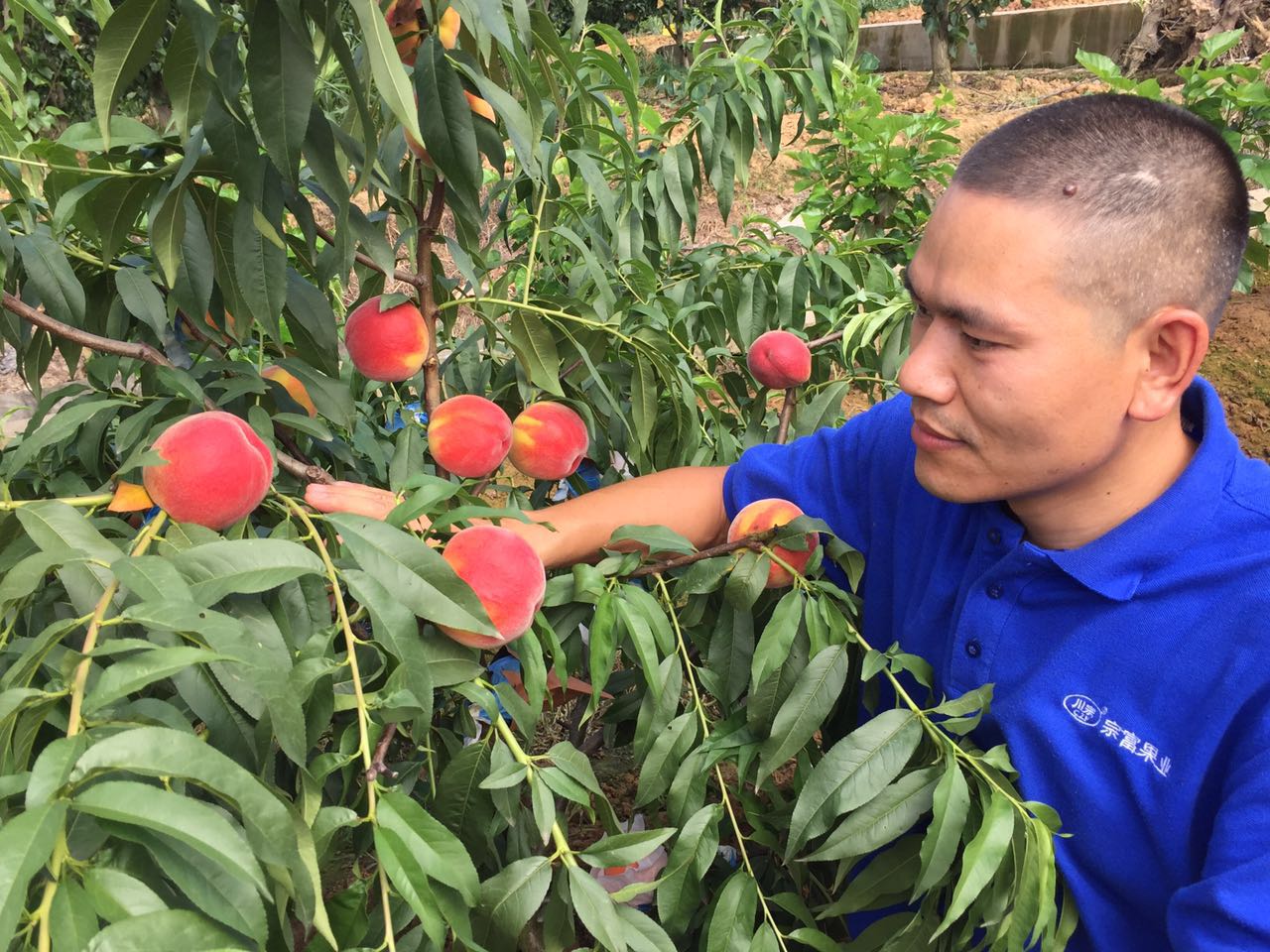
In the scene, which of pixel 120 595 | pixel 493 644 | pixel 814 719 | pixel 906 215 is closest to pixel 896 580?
pixel 814 719

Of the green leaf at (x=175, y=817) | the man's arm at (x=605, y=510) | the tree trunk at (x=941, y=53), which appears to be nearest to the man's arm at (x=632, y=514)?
the man's arm at (x=605, y=510)

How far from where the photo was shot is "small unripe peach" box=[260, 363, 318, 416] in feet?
4.19

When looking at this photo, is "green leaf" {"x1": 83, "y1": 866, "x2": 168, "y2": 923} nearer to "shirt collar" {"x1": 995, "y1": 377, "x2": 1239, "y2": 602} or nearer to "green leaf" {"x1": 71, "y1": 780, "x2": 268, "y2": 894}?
"green leaf" {"x1": 71, "y1": 780, "x2": 268, "y2": 894}

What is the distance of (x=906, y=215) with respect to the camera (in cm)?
316

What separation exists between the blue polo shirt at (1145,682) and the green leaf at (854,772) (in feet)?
0.72

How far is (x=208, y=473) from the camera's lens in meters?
0.85

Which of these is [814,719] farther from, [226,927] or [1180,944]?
[226,927]

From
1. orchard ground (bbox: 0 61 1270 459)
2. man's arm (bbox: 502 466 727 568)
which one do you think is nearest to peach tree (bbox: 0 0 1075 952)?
man's arm (bbox: 502 466 727 568)

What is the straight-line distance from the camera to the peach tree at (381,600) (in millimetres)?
609

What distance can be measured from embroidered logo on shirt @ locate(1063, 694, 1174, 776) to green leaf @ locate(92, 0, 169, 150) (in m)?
1.12

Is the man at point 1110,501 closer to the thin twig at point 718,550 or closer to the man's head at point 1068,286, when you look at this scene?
the man's head at point 1068,286

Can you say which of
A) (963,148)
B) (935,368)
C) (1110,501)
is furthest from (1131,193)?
(963,148)

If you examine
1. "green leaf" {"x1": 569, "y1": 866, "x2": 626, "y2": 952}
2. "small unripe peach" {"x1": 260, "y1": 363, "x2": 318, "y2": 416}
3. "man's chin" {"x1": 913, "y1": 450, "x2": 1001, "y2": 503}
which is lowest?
"green leaf" {"x1": 569, "y1": 866, "x2": 626, "y2": 952}

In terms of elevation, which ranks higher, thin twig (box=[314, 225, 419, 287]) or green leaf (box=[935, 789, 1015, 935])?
thin twig (box=[314, 225, 419, 287])
